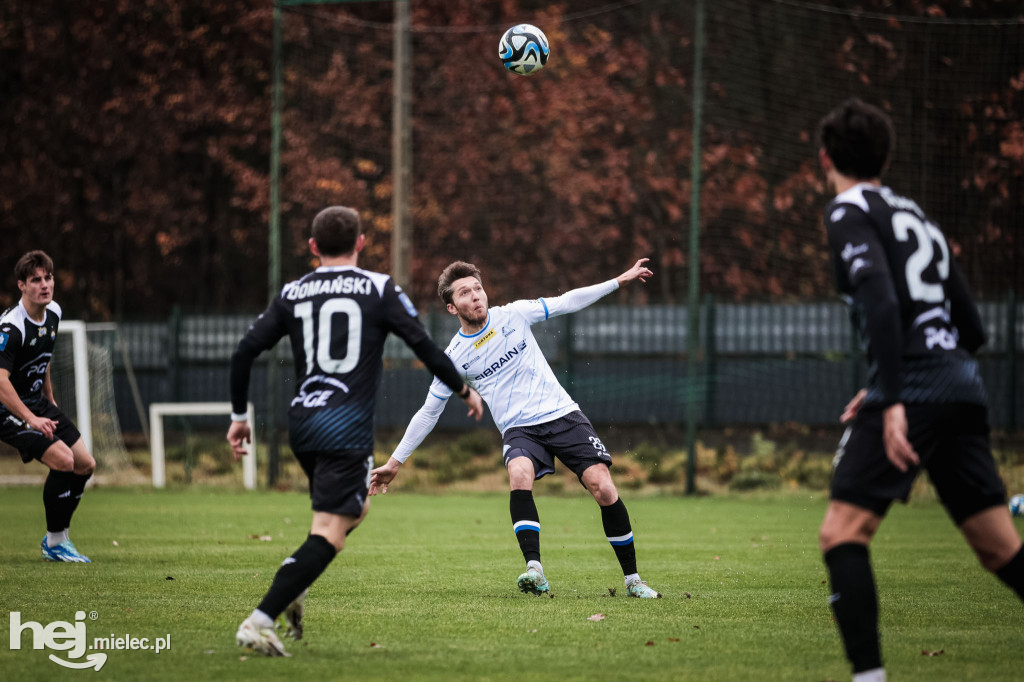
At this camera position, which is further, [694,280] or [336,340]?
[694,280]

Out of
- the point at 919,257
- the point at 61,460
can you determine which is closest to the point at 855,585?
the point at 919,257

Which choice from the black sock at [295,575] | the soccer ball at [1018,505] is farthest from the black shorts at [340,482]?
the soccer ball at [1018,505]

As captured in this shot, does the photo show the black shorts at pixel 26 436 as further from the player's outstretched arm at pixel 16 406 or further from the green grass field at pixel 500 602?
the green grass field at pixel 500 602

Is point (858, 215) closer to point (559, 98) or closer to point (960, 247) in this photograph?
point (960, 247)

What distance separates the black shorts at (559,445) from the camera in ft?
25.5

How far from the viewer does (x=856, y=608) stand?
4.41 meters

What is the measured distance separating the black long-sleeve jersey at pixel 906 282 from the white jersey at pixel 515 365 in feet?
10.8

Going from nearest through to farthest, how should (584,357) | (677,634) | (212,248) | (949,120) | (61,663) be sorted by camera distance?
(61,663) < (677,634) < (949,120) < (584,357) < (212,248)

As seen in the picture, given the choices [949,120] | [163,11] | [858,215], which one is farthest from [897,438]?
[163,11]

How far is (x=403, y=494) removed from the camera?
1622cm

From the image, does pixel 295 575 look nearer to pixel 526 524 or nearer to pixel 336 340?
pixel 336 340

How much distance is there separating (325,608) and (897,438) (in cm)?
370

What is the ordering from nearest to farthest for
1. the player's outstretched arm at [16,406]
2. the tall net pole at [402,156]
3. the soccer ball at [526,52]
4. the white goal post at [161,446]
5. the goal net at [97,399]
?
the player's outstretched arm at [16,406] < the soccer ball at [526,52] < the white goal post at [161,446] < the goal net at [97,399] < the tall net pole at [402,156]

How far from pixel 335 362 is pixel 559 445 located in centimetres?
271
